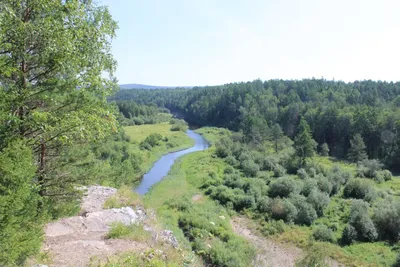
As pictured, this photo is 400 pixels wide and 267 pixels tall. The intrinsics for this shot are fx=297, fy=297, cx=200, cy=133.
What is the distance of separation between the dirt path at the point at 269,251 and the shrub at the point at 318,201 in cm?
803

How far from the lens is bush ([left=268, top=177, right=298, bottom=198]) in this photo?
36312 millimetres

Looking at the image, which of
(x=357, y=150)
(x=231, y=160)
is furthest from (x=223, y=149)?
(x=357, y=150)

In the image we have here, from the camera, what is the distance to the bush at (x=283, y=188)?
119 feet

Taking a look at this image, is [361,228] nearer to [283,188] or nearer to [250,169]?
[283,188]

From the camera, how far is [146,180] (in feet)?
151

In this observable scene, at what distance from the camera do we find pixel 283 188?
36.6 metres

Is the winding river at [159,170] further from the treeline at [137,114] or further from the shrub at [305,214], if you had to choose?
the treeline at [137,114]

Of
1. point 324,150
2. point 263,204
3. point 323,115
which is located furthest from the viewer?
point 323,115

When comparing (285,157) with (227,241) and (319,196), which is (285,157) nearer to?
(319,196)

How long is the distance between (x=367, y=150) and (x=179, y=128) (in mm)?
53379

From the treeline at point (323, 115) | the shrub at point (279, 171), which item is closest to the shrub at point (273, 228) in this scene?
the shrub at point (279, 171)

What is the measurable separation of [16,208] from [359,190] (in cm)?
3922

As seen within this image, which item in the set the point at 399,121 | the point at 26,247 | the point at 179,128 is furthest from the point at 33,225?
the point at 179,128

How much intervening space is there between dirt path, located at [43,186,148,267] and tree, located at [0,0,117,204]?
161cm
